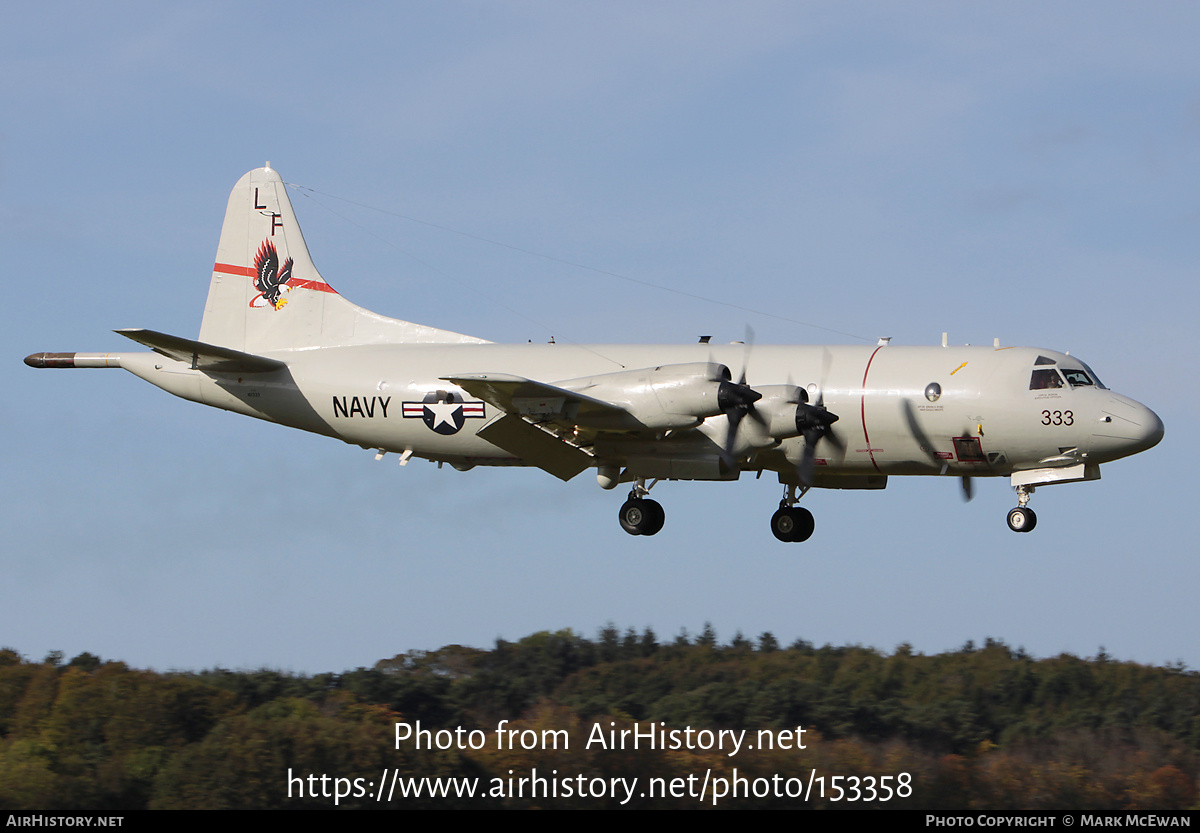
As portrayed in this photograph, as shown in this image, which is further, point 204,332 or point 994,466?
point 204,332

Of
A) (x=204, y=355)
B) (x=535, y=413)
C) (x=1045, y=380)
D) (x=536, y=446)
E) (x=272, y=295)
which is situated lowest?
(x=536, y=446)

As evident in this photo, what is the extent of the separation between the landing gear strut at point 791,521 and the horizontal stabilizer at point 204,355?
34.6 ft

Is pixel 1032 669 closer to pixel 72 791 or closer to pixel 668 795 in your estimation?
pixel 668 795

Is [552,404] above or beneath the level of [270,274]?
beneath

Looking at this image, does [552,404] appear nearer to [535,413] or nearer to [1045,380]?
[535,413]

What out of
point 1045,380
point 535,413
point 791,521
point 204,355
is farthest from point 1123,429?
point 204,355

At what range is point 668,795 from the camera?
1084 inches

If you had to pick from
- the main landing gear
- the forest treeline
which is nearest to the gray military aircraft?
the main landing gear

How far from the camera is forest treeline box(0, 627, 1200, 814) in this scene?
27.5 meters

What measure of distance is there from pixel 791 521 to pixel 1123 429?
21.6 feet

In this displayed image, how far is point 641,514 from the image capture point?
26703mm

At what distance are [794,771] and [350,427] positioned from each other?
11503 millimetres

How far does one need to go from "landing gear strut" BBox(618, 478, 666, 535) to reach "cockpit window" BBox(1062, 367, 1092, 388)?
787 centimetres
